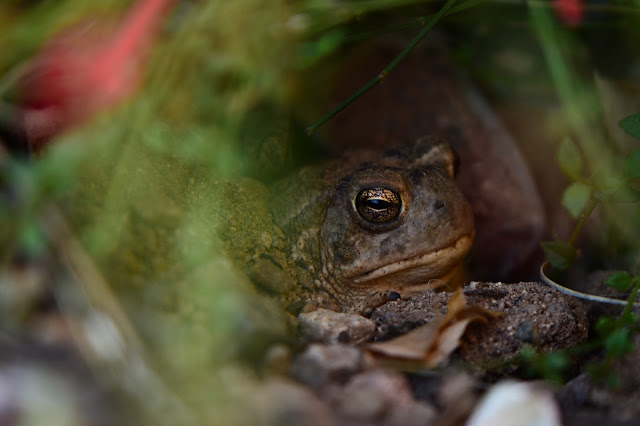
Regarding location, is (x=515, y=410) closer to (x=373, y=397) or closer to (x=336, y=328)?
(x=373, y=397)

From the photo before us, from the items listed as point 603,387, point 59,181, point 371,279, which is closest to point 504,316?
point 603,387

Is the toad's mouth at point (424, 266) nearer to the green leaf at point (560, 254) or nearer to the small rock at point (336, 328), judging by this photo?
the green leaf at point (560, 254)

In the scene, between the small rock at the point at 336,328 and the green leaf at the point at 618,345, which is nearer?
the green leaf at the point at 618,345

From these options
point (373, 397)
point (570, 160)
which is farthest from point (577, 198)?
point (373, 397)

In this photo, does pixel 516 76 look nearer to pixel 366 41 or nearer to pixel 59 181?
pixel 366 41

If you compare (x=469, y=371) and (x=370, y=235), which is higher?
(x=370, y=235)

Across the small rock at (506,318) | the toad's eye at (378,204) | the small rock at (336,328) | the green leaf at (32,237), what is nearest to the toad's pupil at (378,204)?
the toad's eye at (378,204)

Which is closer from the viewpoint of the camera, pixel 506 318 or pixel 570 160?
pixel 506 318
